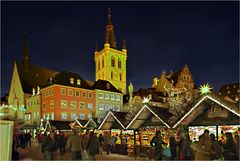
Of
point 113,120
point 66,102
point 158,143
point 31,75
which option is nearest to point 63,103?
point 66,102

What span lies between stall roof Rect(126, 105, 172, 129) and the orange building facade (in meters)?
32.1

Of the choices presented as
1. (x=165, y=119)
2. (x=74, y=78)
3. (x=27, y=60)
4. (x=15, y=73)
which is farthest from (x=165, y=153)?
(x=27, y=60)

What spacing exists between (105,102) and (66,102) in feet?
33.5

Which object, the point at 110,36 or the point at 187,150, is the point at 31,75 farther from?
the point at 187,150

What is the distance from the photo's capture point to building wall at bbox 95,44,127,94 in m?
88.9

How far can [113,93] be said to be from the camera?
2408 inches

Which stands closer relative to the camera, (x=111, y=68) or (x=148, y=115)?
(x=148, y=115)

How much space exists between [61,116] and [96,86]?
1199 centimetres

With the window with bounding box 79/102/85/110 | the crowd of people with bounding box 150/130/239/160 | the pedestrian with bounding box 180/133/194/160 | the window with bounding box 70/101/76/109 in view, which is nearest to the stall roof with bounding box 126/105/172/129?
the crowd of people with bounding box 150/130/239/160

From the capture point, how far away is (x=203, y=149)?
25.3 ft

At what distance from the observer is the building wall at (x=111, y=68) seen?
8888cm

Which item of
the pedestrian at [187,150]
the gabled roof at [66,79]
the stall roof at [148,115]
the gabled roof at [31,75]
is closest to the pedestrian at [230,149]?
the pedestrian at [187,150]

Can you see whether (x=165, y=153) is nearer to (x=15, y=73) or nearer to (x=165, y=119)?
(x=165, y=119)

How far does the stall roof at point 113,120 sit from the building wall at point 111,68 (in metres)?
66.2
